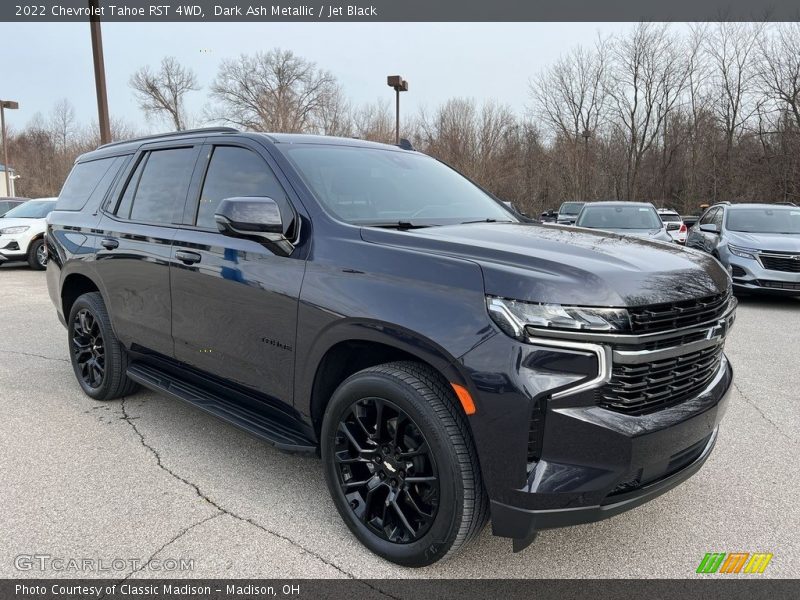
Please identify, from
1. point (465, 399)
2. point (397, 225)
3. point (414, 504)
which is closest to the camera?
point (465, 399)

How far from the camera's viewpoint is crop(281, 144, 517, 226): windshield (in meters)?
3.07

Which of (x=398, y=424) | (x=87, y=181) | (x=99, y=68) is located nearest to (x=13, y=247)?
(x=99, y=68)

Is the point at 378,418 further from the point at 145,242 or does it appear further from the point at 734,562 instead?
the point at 145,242

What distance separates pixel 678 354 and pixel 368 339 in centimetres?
124

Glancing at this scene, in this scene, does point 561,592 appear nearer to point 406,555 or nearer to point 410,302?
point 406,555

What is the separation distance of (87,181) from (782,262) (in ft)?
30.6

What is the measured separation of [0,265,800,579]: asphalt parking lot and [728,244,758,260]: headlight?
528cm

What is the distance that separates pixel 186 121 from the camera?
43.0 m

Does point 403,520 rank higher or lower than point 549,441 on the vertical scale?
lower

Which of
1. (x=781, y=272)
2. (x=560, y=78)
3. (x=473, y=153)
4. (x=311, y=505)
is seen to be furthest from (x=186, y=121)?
(x=311, y=505)

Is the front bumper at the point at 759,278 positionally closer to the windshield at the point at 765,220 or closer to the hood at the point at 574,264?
the windshield at the point at 765,220

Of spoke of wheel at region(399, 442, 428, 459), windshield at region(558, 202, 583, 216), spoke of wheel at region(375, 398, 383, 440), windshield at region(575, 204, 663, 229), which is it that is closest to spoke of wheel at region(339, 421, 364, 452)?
spoke of wheel at region(375, 398, 383, 440)

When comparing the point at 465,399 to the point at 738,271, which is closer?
the point at 465,399

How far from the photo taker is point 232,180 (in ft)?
11.2
